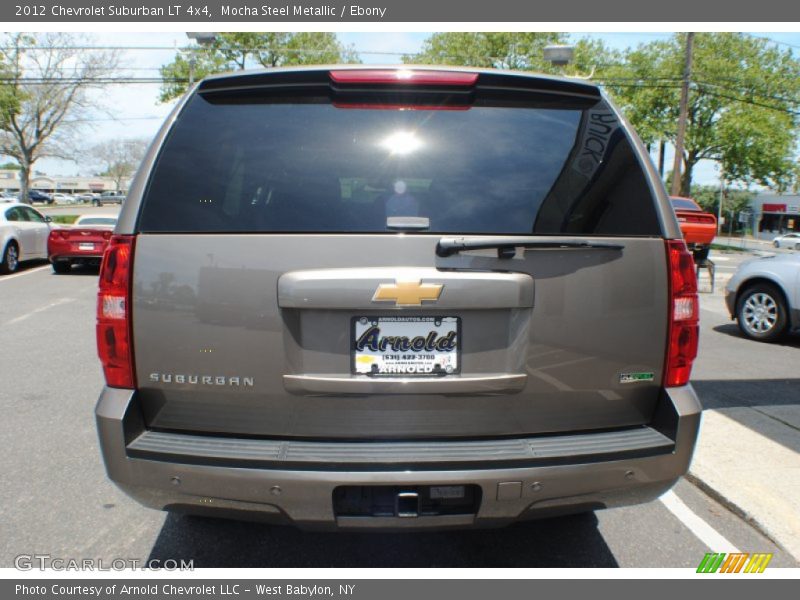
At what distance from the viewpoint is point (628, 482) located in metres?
2.21

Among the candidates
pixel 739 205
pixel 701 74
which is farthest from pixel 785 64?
pixel 739 205

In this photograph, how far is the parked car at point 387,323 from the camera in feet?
6.88

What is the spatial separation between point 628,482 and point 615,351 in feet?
1.57

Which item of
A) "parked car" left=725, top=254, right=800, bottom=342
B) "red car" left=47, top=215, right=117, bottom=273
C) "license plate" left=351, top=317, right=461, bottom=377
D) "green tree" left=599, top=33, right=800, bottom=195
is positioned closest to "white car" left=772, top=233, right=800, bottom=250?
"green tree" left=599, top=33, right=800, bottom=195

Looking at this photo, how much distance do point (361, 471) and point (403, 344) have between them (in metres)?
0.46

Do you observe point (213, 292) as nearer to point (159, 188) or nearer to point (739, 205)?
point (159, 188)

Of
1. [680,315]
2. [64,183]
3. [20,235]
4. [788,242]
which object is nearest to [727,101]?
[788,242]

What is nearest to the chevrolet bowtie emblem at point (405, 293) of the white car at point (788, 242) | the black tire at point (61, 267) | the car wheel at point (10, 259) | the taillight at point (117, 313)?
the taillight at point (117, 313)

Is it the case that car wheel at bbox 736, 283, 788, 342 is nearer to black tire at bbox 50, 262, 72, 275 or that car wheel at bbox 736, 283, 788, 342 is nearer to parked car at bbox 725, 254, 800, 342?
parked car at bbox 725, 254, 800, 342

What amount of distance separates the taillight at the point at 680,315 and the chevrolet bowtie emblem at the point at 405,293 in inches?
36.2

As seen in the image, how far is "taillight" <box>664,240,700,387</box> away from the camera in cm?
228

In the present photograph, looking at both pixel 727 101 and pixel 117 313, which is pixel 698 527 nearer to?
pixel 117 313

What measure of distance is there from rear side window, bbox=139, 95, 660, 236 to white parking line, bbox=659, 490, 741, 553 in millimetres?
1780

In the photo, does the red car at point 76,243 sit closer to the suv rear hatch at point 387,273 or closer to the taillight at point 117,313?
the taillight at point 117,313
